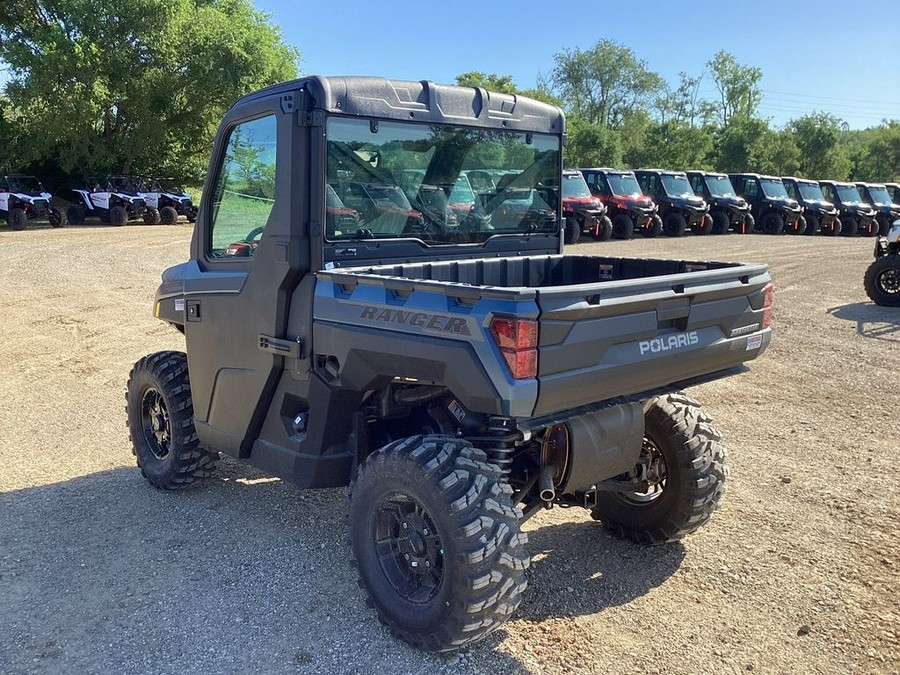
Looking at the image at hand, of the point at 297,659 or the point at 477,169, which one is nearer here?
the point at 297,659

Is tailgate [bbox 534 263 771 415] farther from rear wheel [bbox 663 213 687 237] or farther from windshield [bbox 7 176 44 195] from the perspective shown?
windshield [bbox 7 176 44 195]

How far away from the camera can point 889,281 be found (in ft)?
37.7

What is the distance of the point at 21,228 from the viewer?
22.0 m

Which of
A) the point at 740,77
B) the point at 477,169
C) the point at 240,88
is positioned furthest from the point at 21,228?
the point at 740,77

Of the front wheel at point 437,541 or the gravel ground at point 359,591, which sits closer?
the front wheel at point 437,541

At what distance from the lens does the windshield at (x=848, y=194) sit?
27.9 metres

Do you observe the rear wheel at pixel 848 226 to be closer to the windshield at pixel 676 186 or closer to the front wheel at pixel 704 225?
the front wheel at pixel 704 225

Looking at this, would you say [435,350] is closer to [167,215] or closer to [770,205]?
[167,215]

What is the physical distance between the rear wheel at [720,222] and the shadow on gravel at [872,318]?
42.9 ft

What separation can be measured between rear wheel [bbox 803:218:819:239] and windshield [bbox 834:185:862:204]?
188cm

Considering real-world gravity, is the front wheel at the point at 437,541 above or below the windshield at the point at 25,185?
below

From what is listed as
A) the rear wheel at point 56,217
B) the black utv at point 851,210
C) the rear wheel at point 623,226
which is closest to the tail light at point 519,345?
the rear wheel at point 623,226

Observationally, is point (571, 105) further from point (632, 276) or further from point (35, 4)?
point (632, 276)

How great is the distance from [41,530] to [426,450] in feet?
8.28
